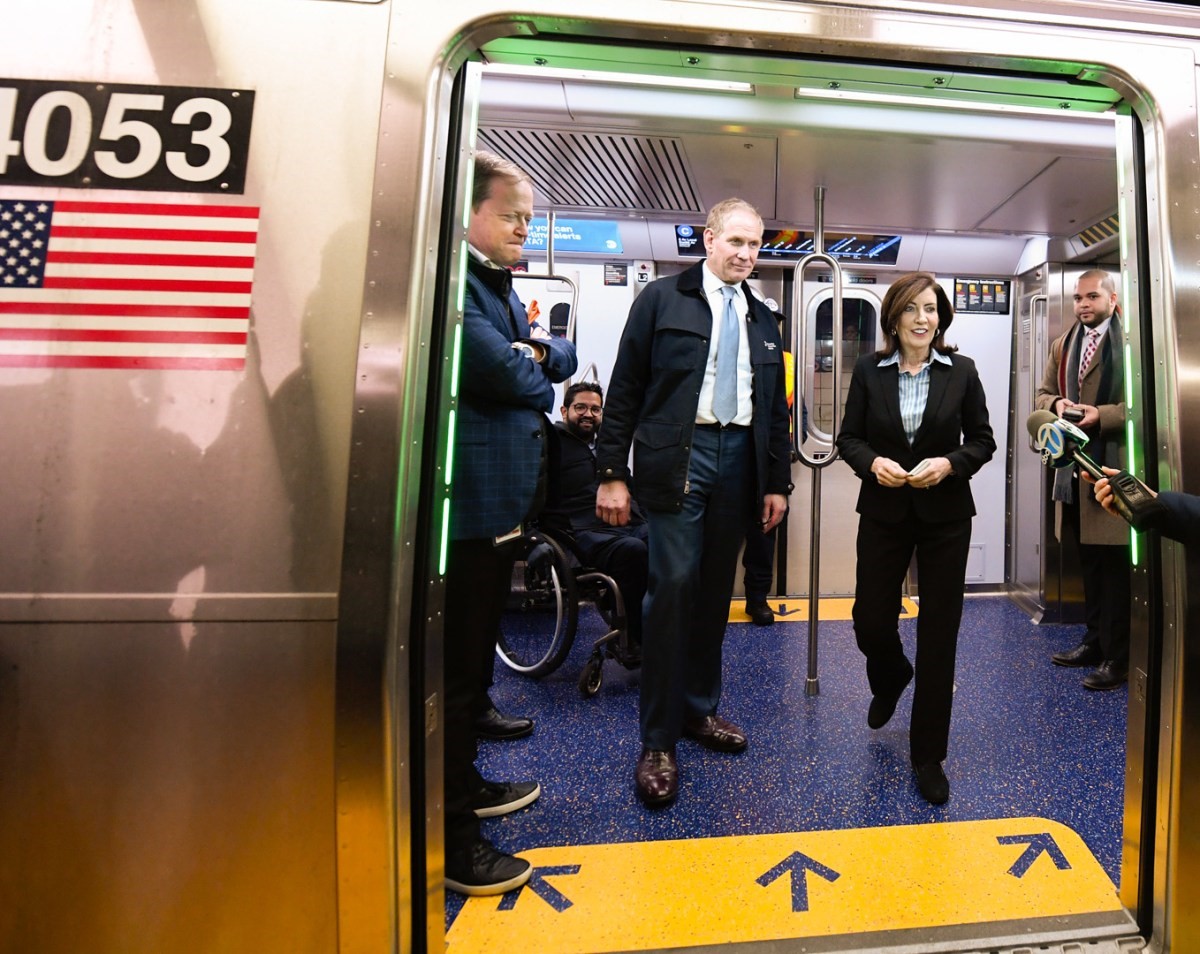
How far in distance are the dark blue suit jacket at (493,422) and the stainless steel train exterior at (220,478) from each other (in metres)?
0.31

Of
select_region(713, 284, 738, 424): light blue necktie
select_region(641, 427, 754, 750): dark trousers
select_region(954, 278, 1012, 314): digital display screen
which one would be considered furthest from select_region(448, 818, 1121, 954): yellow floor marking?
select_region(954, 278, 1012, 314): digital display screen

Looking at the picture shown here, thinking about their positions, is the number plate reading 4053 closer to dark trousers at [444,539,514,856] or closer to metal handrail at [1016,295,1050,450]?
dark trousers at [444,539,514,856]

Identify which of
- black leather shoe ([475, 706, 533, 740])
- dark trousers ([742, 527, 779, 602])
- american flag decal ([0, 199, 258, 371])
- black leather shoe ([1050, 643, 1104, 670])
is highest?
american flag decal ([0, 199, 258, 371])

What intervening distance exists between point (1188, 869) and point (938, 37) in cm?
190

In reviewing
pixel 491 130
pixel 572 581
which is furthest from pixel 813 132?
pixel 572 581

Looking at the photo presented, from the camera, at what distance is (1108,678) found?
8.58 feet

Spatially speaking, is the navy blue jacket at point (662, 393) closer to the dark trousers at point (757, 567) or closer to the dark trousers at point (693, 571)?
the dark trousers at point (693, 571)

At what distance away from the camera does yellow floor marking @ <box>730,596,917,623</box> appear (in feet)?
11.9

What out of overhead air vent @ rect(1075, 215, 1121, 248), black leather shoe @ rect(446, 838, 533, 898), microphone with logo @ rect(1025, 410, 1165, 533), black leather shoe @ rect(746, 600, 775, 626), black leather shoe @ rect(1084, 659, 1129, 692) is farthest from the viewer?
black leather shoe @ rect(746, 600, 775, 626)

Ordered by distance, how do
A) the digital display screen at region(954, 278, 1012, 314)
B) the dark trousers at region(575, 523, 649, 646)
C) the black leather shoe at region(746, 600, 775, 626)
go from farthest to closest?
the digital display screen at region(954, 278, 1012, 314) < the black leather shoe at region(746, 600, 775, 626) < the dark trousers at region(575, 523, 649, 646)

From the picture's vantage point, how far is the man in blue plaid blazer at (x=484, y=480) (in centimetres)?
147

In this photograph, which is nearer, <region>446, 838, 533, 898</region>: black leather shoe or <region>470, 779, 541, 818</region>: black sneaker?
<region>446, 838, 533, 898</region>: black leather shoe

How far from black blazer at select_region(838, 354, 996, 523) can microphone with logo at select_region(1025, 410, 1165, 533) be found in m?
0.30

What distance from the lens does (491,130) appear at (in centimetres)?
230
